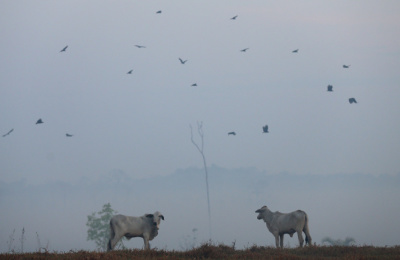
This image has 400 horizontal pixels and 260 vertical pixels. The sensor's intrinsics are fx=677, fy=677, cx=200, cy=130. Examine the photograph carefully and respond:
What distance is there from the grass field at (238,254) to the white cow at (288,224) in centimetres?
672

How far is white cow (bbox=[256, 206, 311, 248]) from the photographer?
32.8 metres

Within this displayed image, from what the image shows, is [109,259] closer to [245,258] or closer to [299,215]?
[245,258]

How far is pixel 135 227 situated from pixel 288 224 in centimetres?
747

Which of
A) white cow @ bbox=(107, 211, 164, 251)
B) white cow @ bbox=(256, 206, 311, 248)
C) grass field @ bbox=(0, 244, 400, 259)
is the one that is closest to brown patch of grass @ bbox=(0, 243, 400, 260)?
grass field @ bbox=(0, 244, 400, 259)

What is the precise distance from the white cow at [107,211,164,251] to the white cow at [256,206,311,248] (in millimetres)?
5632

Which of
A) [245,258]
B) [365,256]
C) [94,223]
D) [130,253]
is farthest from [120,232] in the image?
[94,223]

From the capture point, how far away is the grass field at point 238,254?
22203 mm

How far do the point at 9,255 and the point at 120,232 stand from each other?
9.92m

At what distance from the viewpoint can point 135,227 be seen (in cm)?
3250

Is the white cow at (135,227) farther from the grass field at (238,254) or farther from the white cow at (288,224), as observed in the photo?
the grass field at (238,254)

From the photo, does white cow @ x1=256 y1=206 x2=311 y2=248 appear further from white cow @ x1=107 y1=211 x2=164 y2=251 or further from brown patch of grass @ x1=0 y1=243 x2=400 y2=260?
brown patch of grass @ x1=0 y1=243 x2=400 y2=260

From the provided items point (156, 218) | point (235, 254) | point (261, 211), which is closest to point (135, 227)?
point (156, 218)

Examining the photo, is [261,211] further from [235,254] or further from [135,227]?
[235,254]

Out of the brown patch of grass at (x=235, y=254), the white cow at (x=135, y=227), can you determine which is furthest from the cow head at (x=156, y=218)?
the brown patch of grass at (x=235, y=254)
